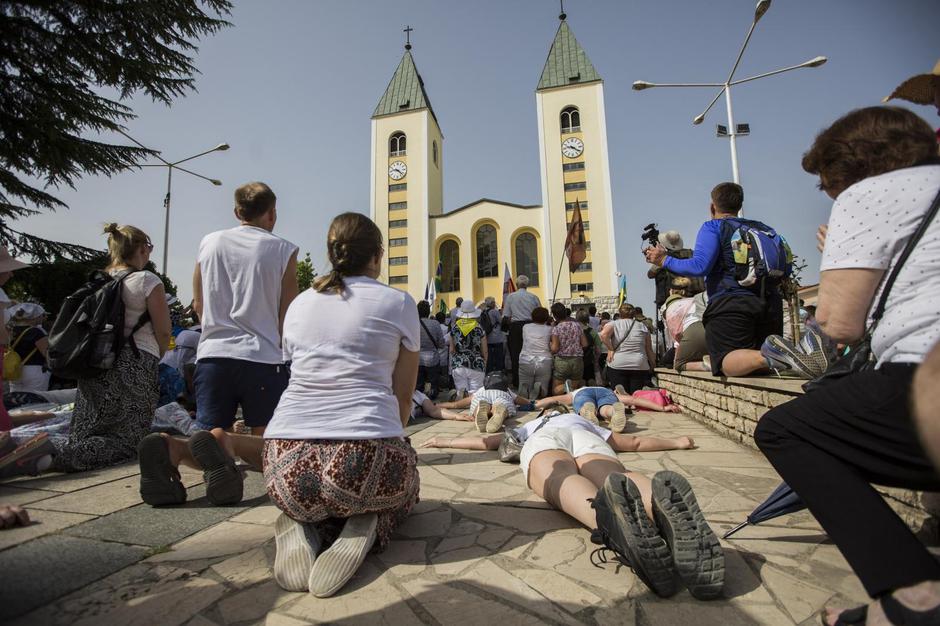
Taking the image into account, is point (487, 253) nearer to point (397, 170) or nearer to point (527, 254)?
point (527, 254)

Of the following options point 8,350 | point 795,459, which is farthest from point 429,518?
point 8,350

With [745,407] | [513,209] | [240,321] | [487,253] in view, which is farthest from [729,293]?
[513,209]

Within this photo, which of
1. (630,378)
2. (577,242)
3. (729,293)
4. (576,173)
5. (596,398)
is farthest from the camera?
(576,173)

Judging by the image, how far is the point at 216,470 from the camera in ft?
8.29

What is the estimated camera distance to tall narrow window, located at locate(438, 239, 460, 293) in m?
37.2

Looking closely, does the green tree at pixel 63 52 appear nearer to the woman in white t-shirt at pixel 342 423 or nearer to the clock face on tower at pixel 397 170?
the woman in white t-shirt at pixel 342 423

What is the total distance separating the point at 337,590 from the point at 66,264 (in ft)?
52.5

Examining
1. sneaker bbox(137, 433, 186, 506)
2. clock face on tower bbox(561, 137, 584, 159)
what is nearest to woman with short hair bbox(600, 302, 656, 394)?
sneaker bbox(137, 433, 186, 506)

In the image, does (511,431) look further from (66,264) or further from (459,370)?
(66,264)

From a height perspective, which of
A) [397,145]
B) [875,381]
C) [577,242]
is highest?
[397,145]

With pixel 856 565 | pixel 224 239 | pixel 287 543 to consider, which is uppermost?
pixel 224 239

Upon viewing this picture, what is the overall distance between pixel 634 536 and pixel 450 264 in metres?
36.6

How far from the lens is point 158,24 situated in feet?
10.2

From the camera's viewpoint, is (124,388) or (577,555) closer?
(577,555)
